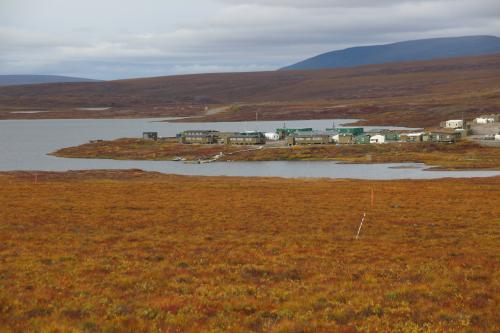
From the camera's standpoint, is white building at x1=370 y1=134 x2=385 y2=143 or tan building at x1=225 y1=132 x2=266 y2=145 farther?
tan building at x1=225 y1=132 x2=266 y2=145

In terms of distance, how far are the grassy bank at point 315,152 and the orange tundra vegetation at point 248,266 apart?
2867 inches

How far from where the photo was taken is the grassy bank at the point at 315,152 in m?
112

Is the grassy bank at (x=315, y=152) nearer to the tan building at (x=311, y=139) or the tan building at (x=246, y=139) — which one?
the tan building at (x=246, y=139)

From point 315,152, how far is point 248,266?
104 meters

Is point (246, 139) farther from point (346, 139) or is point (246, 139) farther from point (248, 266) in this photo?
point (248, 266)

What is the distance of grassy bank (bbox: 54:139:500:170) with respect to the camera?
112 m

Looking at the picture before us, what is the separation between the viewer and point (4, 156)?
439 ft

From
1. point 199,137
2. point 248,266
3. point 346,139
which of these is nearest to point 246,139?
point 199,137

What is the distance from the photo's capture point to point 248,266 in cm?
2122

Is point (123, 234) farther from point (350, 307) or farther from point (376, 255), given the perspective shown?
point (350, 307)

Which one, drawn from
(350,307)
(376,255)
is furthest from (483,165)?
(350,307)

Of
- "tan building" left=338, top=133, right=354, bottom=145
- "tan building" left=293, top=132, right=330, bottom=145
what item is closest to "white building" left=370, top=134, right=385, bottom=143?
"tan building" left=338, top=133, right=354, bottom=145

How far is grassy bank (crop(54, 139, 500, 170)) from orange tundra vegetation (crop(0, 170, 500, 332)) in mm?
72828

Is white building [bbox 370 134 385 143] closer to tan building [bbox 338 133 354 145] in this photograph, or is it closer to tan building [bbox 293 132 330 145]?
tan building [bbox 338 133 354 145]
